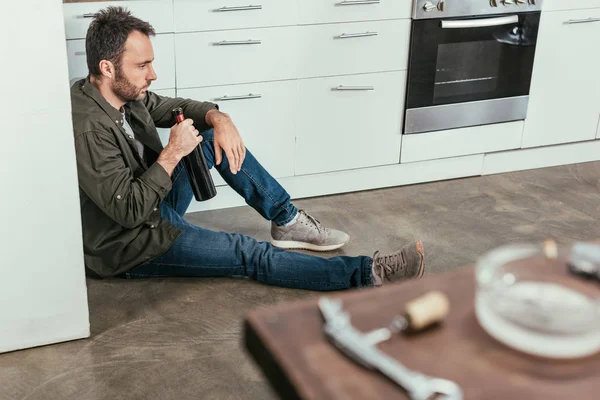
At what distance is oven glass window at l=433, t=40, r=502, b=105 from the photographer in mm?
3523

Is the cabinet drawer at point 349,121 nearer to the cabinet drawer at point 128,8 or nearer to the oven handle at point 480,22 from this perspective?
the oven handle at point 480,22

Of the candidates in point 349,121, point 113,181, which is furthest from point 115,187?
point 349,121

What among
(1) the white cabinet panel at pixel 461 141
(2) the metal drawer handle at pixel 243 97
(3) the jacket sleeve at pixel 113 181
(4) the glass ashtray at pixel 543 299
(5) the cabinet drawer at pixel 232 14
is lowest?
(1) the white cabinet panel at pixel 461 141

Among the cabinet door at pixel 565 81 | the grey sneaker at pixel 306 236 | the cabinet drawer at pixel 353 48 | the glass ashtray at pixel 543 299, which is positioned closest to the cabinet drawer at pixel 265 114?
the cabinet drawer at pixel 353 48

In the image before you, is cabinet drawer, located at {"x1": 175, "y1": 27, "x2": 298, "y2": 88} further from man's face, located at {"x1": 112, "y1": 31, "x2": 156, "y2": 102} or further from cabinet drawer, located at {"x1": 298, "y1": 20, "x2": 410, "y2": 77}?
man's face, located at {"x1": 112, "y1": 31, "x2": 156, "y2": 102}

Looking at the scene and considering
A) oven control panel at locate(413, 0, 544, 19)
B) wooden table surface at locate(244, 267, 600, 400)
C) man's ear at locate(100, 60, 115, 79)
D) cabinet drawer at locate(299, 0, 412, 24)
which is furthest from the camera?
oven control panel at locate(413, 0, 544, 19)

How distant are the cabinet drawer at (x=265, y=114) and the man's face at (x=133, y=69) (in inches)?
22.4

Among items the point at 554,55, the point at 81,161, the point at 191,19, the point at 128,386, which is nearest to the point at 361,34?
the point at 191,19

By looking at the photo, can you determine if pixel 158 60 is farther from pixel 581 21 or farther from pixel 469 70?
pixel 581 21

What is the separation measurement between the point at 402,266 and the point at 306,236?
1.58ft

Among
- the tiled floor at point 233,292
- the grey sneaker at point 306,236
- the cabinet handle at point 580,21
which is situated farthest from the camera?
the cabinet handle at point 580,21

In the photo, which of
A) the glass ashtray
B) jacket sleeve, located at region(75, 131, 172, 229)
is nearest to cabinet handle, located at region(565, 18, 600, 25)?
jacket sleeve, located at region(75, 131, 172, 229)

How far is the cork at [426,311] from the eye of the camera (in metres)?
1.06

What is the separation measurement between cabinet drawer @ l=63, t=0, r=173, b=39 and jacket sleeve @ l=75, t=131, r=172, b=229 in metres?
0.64
